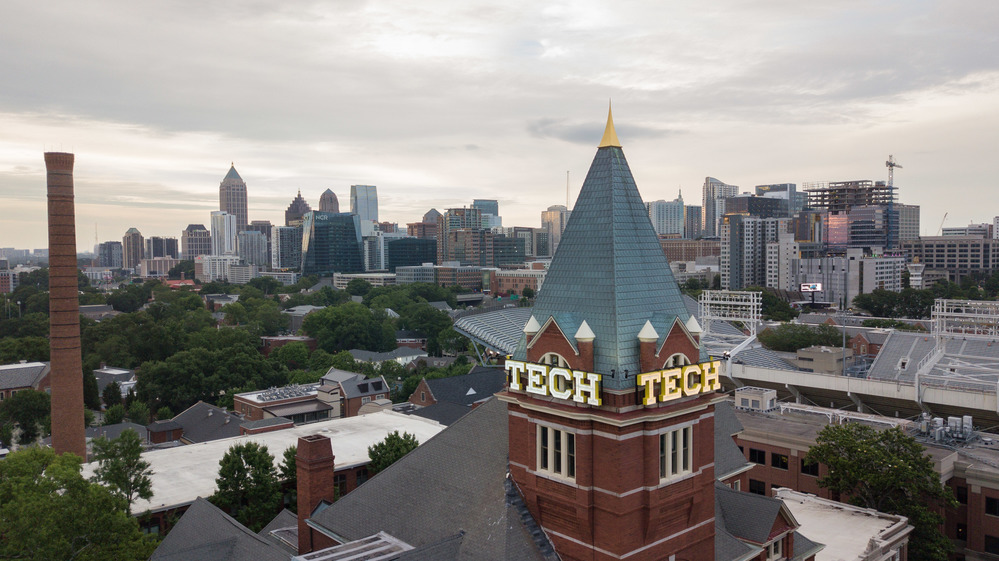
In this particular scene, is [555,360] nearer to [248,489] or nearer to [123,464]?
[248,489]

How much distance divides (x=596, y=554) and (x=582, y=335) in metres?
8.85

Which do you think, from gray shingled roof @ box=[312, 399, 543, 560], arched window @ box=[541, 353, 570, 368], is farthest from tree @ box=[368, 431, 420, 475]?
arched window @ box=[541, 353, 570, 368]

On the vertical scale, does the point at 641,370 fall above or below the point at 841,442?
above

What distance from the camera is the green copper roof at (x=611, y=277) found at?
27984 mm

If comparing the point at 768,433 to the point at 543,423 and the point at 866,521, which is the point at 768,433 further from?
the point at 543,423

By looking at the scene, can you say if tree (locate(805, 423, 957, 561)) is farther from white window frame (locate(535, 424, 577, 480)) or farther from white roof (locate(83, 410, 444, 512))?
white roof (locate(83, 410, 444, 512))

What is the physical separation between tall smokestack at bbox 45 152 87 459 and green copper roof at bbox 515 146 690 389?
66.3 m

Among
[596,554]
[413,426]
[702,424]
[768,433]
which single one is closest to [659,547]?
[596,554]

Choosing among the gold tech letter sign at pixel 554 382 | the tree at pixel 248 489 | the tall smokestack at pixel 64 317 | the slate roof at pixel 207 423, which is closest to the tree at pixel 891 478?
the gold tech letter sign at pixel 554 382

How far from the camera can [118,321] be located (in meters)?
156

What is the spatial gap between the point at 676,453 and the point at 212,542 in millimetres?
22400

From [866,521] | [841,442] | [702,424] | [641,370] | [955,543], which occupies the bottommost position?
[955,543]

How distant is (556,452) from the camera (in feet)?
95.3

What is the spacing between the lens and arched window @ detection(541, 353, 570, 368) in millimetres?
28711
